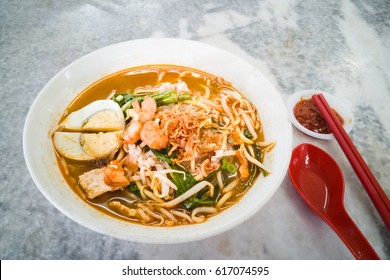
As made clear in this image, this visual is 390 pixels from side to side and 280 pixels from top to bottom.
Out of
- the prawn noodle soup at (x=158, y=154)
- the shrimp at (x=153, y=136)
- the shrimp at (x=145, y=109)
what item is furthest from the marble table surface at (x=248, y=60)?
the shrimp at (x=145, y=109)

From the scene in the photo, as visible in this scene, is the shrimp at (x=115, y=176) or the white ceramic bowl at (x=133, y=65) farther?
the shrimp at (x=115, y=176)

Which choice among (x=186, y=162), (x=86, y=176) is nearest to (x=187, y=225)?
(x=186, y=162)

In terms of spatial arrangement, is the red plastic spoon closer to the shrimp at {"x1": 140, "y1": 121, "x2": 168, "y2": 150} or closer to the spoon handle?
the spoon handle

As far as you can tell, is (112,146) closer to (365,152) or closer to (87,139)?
(87,139)

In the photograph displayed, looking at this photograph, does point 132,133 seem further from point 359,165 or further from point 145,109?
point 359,165

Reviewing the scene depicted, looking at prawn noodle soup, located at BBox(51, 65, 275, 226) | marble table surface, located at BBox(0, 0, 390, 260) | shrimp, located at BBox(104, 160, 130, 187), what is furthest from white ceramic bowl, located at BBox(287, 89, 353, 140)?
shrimp, located at BBox(104, 160, 130, 187)

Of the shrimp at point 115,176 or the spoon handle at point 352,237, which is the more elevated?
the spoon handle at point 352,237

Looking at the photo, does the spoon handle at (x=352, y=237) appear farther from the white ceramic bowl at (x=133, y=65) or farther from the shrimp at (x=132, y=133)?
the shrimp at (x=132, y=133)
